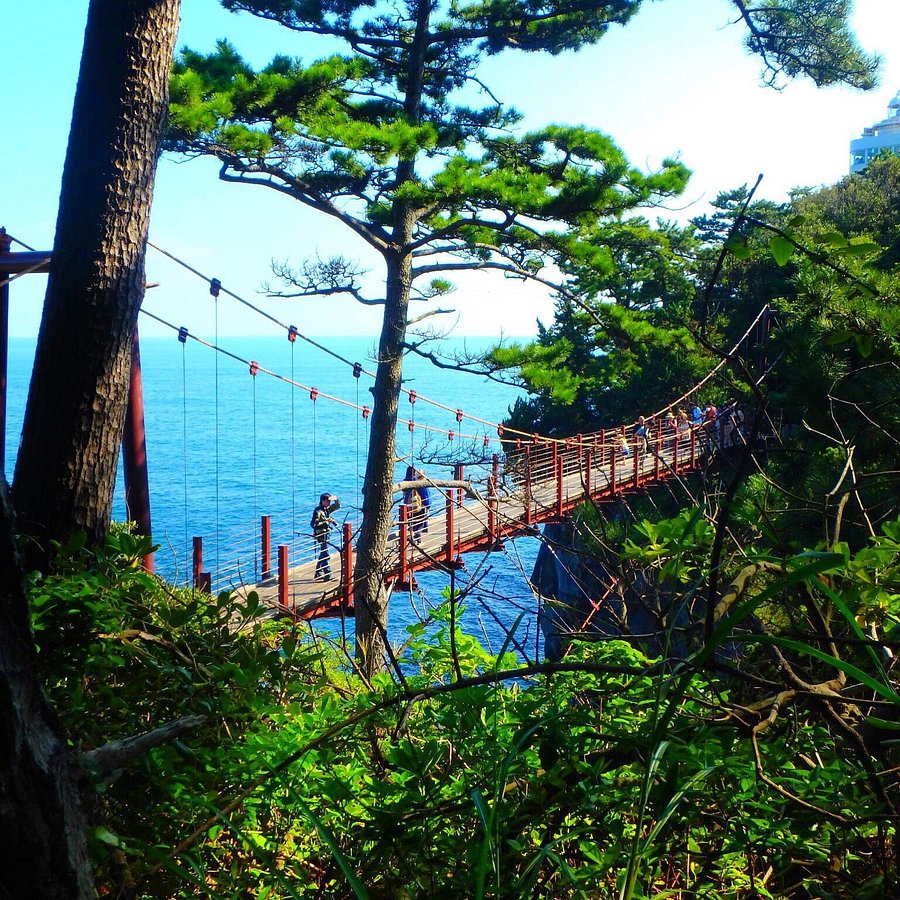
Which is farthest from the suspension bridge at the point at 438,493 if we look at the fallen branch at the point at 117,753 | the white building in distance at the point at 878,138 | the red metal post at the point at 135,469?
the white building in distance at the point at 878,138

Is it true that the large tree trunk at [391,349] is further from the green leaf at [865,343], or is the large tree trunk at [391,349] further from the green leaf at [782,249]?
the green leaf at [782,249]

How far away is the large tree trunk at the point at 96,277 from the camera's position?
6.72 feet

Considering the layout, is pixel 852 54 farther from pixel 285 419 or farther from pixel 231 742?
pixel 285 419

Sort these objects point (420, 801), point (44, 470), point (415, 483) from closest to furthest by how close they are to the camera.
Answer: point (420, 801) → point (44, 470) → point (415, 483)

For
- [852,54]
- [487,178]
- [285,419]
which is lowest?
[285,419]

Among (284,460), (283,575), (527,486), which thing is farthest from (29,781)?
(284,460)

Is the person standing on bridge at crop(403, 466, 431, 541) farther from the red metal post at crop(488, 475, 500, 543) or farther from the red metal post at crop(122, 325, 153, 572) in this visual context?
the red metal post at crop(122, 325, 153, 572)

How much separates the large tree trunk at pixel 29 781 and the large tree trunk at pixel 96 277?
1.53 meters

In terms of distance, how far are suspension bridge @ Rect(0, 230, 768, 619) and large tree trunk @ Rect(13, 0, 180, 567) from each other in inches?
18.3

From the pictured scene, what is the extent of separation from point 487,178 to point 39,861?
6.51 meters

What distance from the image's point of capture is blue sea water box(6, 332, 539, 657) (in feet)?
20.9

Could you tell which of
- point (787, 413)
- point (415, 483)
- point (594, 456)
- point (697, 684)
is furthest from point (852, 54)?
point (697, 684)

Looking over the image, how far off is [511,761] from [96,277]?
1.87m

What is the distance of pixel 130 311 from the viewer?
7.20 ft
